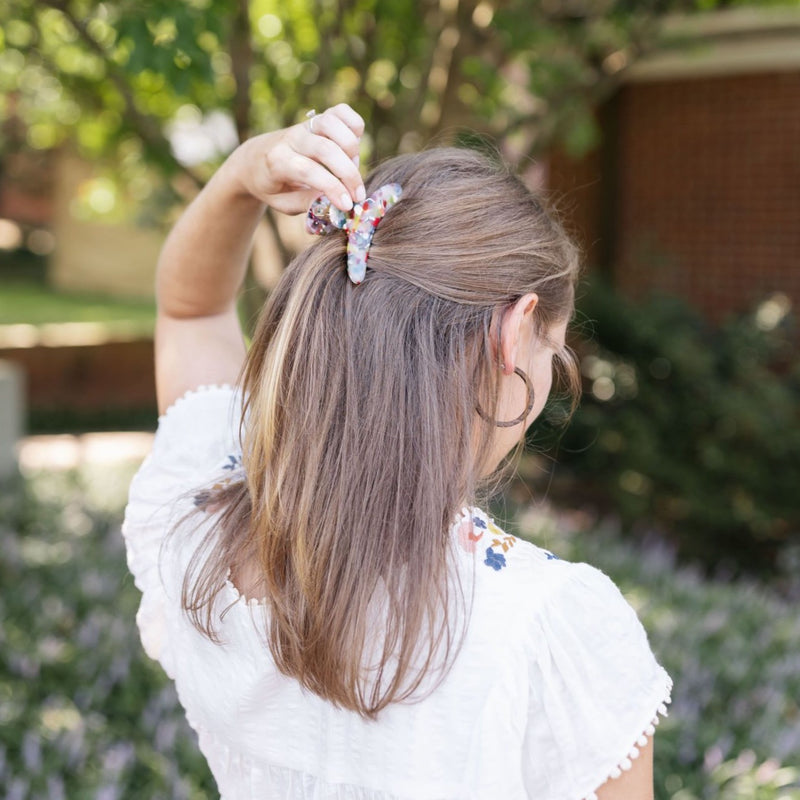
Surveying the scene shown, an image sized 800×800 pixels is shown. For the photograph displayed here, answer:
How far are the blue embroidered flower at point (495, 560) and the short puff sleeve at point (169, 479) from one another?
452mm

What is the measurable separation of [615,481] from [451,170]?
5819 mm

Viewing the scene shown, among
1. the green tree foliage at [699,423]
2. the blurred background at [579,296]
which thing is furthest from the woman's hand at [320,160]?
the green tree foliage at [699,423]

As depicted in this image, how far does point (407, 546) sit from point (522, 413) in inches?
→ 8.8

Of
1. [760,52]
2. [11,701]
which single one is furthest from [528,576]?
[760,52]

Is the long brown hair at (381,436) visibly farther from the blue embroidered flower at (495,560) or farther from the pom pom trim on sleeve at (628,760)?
the pom pom trim on sleeve at (628,760)

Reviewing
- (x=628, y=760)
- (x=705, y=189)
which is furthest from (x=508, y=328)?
(x=705, y=189)

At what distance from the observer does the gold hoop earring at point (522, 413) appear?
1.18 metres

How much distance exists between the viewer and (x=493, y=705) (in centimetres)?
110

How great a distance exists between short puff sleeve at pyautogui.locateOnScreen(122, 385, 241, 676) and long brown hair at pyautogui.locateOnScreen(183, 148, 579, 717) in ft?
0.86

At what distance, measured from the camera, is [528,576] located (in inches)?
44.1

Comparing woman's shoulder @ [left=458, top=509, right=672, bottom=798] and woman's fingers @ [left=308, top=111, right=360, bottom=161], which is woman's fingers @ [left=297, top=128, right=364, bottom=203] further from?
woman's shoulder @ [left=458, top=509, right=672, bottom=798]

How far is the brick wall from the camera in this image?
7.16 m

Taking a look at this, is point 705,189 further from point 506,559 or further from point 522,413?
point 506,559

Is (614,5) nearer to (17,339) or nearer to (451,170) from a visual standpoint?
(451,170)
